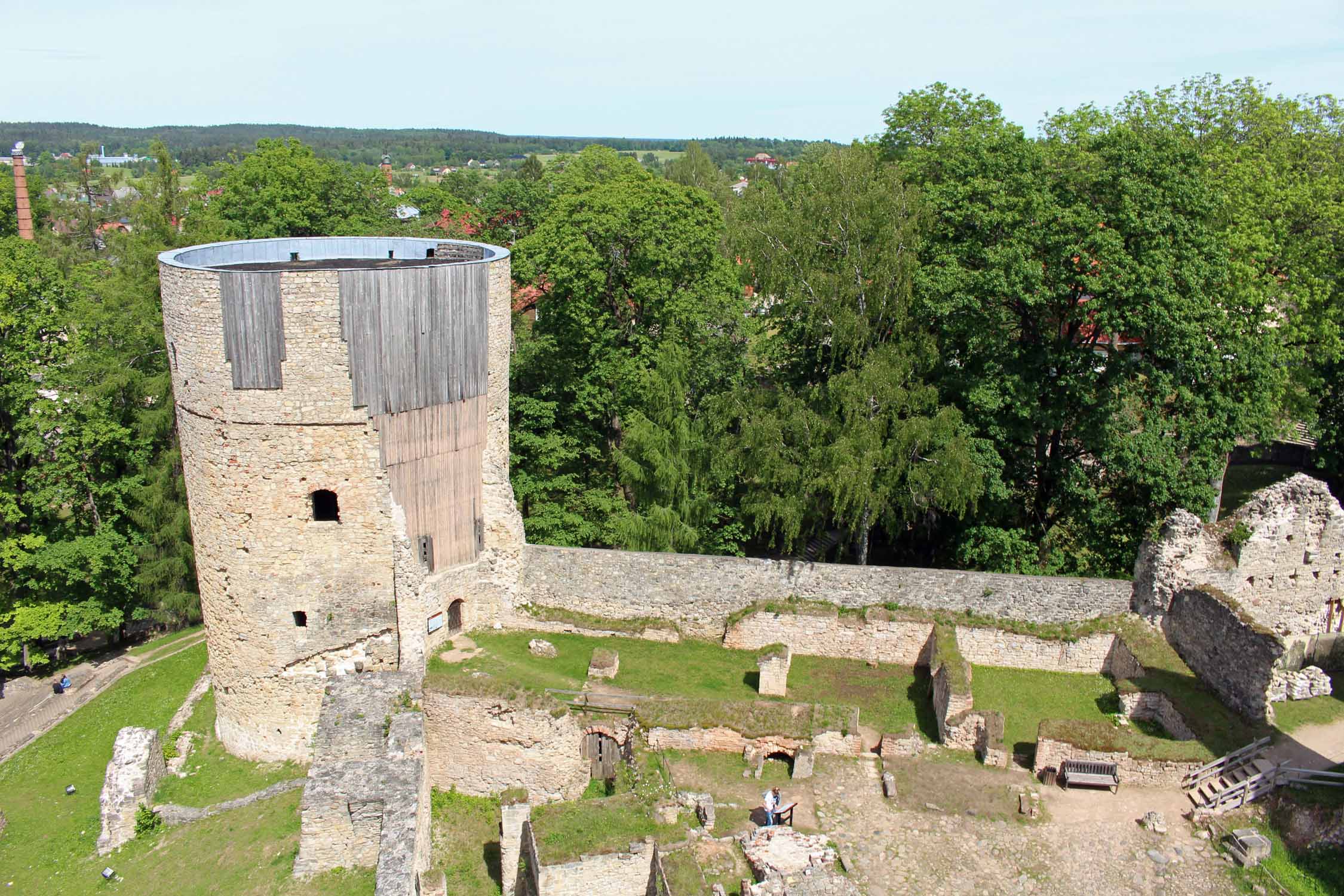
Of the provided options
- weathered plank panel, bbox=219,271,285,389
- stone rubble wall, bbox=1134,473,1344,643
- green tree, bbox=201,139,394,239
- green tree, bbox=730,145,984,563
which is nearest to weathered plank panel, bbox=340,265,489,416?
weathered plank panel, bbox=219,271,285,389

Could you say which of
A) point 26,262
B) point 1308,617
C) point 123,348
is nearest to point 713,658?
point 1308,617

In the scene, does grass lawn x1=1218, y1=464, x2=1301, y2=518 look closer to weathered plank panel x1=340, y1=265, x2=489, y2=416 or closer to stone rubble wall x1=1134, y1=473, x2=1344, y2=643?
stone rubble wall x1=1134, y1=473, x2=1344, y2=643

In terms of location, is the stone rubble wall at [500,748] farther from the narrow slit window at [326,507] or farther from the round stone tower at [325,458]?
the narrow slit window at [326,507]

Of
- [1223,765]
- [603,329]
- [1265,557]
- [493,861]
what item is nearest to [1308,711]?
[1265,557]

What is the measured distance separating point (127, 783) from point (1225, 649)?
752 inches

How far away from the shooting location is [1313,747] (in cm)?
1691

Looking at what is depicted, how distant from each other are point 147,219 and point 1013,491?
27.9 m

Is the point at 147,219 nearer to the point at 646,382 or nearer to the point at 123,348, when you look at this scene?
the point at 123,348

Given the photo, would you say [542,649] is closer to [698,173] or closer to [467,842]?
[467,842]

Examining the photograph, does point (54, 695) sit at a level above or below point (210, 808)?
below

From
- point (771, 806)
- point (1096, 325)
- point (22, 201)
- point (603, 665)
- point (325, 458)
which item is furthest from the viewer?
point (22, 201)

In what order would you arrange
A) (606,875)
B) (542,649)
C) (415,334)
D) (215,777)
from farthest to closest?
(542,649) < (215,777) < (415,334) < (606,875)

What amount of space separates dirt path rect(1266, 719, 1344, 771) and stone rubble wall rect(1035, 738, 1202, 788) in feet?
5.68

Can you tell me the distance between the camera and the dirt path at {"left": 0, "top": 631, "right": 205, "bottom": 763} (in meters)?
22.7
